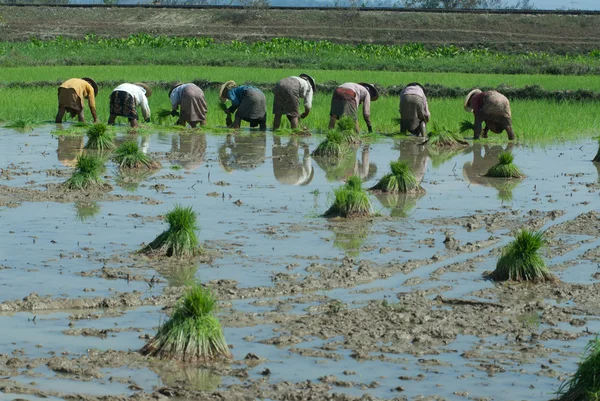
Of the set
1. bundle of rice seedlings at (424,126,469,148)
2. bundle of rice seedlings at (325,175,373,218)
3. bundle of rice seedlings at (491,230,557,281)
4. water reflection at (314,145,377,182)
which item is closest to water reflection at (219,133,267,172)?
water reflection at (314,145,377,182)

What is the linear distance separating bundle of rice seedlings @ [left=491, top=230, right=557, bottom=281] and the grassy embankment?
11535 millimetres

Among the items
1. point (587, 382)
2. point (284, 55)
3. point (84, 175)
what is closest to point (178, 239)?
point (84, 175)

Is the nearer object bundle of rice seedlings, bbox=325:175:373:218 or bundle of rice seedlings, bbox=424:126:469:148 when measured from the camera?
bundle of rice seedlings, bbox=325:175:373:218

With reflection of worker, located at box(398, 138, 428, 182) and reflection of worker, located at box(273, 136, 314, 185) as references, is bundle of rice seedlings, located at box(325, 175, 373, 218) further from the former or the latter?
reflection of worker, located at box(398, 138, 428, 182)

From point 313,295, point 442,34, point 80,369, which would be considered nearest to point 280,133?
point 313,295

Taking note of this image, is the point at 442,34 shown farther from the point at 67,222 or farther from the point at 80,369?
the point at 80,369

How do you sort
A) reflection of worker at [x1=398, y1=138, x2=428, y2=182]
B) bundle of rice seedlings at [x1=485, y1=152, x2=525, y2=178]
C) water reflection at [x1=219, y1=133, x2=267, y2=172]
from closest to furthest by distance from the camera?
bundle of rice seedlings at [x1=485, y1=152, x2=525, y2=178], reflection of worker at [x1=398, y1=138, x2=428, y2=182], water reflection at [x1=219, y1=133, x2=267, y2=172]

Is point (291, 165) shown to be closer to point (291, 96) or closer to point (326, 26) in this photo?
point (291, 96)

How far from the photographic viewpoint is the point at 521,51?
51.3m

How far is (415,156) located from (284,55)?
28.0 meters

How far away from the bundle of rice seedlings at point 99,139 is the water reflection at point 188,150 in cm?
101

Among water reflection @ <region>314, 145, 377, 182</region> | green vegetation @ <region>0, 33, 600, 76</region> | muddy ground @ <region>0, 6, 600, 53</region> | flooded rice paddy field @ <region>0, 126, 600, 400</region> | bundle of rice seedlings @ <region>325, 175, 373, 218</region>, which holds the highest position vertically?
muddy ground @ <region>0, 6, 600, 53</region>

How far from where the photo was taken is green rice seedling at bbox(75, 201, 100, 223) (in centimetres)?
1044

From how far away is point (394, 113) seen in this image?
74.1 feet
